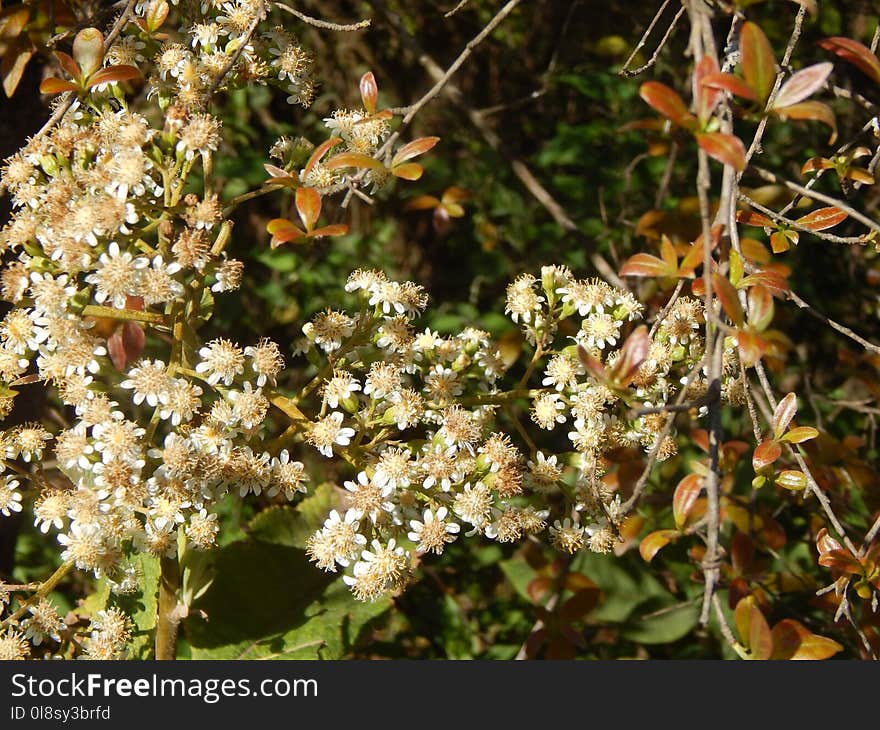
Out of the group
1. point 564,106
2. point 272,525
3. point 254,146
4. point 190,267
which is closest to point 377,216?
point 254,146

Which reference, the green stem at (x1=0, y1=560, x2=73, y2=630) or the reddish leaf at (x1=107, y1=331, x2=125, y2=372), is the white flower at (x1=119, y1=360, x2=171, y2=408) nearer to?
the reddish leaf at (x1=107, y1=331, x2=125, y2=372)

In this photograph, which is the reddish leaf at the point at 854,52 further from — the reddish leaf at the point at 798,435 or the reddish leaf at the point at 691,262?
the reddish leaf at the point at 798,435

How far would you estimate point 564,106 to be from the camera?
282 cm

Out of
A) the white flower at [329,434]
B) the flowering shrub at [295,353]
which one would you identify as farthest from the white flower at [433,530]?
the white flower at [329,434]

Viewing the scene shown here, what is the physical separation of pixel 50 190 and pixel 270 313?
128 centimetres

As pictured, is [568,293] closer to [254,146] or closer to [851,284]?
[254,146]

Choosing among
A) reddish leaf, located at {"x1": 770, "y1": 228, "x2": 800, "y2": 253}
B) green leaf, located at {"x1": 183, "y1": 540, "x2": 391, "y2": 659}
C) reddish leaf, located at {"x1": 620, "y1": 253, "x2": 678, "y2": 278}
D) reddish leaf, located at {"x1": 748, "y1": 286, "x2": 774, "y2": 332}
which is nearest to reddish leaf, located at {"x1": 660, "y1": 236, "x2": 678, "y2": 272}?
reddish leaf, located at {"x1": 620, "y1": 253, "x2": 678, "y2": 278}

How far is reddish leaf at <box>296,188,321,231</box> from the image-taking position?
1166 millimetres

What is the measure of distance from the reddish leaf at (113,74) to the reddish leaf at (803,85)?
877 mm

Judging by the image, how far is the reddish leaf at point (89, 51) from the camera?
127 cm

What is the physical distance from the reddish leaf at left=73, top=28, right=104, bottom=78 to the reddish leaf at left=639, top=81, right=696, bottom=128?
0.78 metres

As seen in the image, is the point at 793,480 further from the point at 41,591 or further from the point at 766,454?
the point at 41,591

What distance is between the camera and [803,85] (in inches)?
39.1

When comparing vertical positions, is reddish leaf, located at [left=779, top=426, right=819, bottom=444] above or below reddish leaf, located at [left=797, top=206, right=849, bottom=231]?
below
